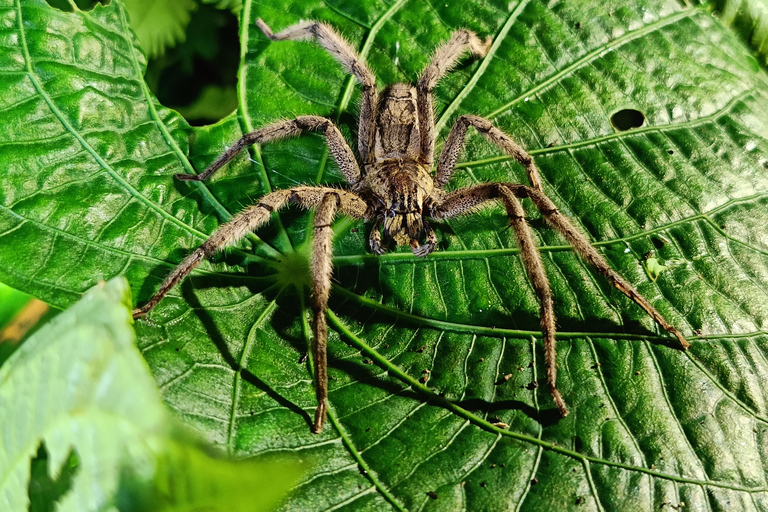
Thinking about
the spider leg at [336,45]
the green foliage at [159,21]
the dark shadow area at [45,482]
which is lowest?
the dark shadow area at [45,482]

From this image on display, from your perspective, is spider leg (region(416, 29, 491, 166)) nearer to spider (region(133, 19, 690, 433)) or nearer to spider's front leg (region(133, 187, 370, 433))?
spider (region(133, 19, 690, 433))

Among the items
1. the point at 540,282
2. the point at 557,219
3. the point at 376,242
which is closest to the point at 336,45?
the point at 376,242

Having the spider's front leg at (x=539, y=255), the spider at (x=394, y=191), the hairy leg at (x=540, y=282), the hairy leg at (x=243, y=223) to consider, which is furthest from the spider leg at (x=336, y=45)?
the hairy leg at (x=540, y=282)

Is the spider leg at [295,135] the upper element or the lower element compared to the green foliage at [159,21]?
lower

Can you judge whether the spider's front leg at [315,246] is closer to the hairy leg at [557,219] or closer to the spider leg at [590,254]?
the hairy leg at [557,219]

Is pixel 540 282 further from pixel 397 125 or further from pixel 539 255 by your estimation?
pixel 397 125

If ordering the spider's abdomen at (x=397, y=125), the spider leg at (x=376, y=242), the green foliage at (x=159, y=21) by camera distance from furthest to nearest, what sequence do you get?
1. the green foliage at (x=159, y=21)
2. the spider's abdomen at (x=397, y=125)
3. the spider leg at (x=376, y=242)

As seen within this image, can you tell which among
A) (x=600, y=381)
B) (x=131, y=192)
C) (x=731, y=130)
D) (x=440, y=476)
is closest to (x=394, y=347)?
(x=440, y=476)
